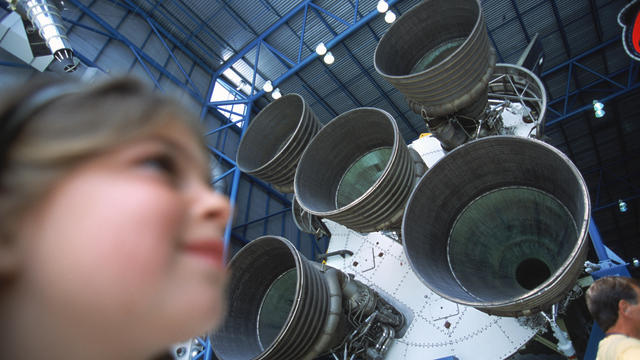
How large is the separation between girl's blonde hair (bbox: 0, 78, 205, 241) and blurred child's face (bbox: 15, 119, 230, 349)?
0.02 metres

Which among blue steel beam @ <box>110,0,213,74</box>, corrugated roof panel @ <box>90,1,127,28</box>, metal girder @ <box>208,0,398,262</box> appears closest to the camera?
corrugated roof panel @ <box>90,1,127,28</box>

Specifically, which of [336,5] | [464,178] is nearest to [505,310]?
Answer: [464,178]

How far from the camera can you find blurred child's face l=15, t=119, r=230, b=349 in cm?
50

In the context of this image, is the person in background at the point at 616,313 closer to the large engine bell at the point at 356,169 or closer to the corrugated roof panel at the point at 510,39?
the large engine bell at the point at 356,169

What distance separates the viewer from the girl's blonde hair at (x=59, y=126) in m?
0.54

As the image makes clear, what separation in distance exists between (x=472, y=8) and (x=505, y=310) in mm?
4436

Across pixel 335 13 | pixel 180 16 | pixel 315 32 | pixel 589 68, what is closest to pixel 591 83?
pixel 589 68

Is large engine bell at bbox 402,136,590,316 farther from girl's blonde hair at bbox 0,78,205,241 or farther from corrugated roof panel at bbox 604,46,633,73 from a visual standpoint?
corrugated roof panel at bbox 604,46,633,73

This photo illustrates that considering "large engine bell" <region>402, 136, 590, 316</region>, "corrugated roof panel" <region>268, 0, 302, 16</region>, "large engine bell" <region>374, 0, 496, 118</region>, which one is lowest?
"large engine bell" <region>402, 136, 590, 316</region>

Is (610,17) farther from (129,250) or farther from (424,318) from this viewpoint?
(129,250)

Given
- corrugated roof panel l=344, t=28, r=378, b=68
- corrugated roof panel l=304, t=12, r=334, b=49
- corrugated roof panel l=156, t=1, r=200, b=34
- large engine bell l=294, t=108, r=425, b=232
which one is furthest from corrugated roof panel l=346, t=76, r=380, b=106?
large engine bell l=294, t=108, r=425, b=232

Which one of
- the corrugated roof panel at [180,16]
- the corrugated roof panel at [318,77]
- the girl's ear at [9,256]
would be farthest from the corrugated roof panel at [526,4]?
the girl's ear at [9,256]

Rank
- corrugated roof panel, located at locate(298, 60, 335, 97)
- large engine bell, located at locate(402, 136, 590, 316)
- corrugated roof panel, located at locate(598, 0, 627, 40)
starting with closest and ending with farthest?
large engine bell, located at locate(402, 136, 590, 316), corrugated roof panel, located at locate(598, 0, 627, 40), corrugated roof panel, located at locate(298, 60, 335, 97)

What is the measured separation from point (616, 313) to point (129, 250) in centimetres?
251
